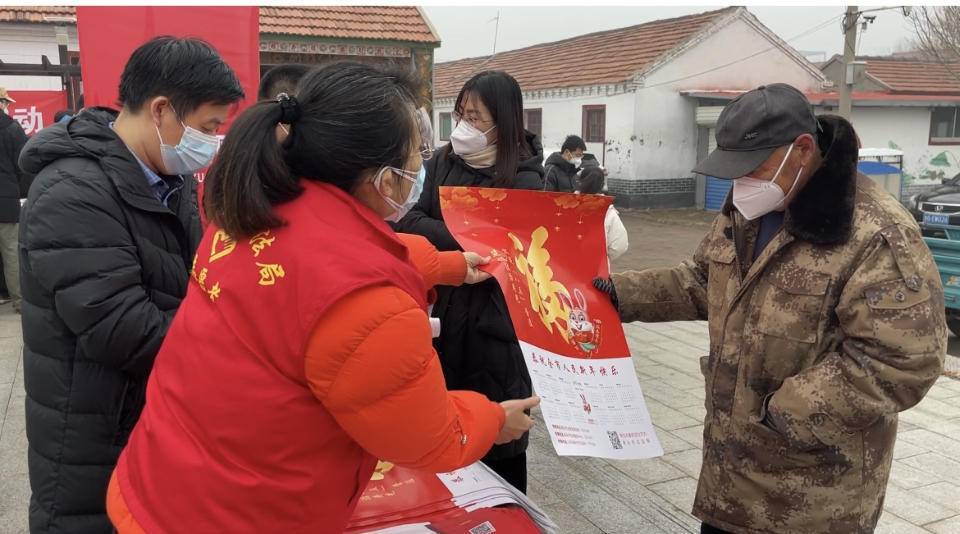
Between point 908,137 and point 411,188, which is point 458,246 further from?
point 908,137

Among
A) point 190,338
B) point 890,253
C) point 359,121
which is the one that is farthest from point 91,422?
point 890,253

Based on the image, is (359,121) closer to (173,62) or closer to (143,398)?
(173,62)

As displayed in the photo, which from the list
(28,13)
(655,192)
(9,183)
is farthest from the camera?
(655,192)

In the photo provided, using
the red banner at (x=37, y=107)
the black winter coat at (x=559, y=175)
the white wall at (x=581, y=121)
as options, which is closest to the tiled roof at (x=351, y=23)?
the black winter coat at (x=559, y=175)

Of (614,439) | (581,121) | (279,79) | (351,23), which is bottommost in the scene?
(614,439)

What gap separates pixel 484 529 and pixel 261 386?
0.68 m

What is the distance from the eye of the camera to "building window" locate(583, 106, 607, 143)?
1808 centimetres

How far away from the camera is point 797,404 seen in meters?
1.56

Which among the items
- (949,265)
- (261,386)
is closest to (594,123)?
(949,265)

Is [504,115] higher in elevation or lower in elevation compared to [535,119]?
lower

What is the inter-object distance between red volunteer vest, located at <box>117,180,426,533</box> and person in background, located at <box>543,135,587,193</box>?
3.19 meters

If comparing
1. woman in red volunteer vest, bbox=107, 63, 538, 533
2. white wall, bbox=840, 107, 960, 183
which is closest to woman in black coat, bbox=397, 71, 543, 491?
woman in red volunteer vest, bbox=107, 63, 538, 533

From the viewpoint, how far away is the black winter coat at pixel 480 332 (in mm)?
2385

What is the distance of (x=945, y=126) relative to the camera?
761 inches
